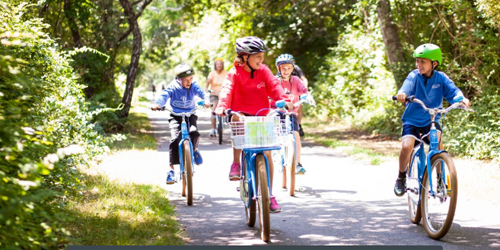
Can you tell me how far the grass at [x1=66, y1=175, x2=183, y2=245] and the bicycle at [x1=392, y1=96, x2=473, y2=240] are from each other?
260 cm

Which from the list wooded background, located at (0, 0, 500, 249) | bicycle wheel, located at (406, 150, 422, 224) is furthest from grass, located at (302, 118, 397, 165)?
bicycle wheel, located at (406, 150, 422, 224)

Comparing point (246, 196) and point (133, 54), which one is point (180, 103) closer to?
point (246, 196)

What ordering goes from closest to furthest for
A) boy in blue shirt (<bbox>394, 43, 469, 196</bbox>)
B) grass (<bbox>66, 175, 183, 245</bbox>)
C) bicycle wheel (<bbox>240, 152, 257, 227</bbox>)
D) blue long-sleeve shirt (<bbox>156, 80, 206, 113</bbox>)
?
grass (<bbox>66, 175, 183, 245</bbox>) < bicycle wheel (<bbox>240, 152, 257, 227</bbox>) < boy in blue shirt (<bbox>394, 43, 469, 196</bbox>) < blue long-sleeve shirt (<bbox>156, 80, 206, 113</bbox>)

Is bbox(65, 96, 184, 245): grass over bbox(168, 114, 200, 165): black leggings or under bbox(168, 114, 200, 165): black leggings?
under

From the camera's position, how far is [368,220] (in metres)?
7.18

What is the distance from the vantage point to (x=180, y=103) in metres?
9.12

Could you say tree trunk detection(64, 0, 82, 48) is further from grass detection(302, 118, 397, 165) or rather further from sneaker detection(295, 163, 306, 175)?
sneaker detection(295, 163, 306, 175)

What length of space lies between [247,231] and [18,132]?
347 cm

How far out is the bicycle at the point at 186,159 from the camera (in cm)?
830

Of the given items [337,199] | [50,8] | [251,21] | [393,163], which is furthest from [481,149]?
[251,21]

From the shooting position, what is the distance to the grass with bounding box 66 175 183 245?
595 cm

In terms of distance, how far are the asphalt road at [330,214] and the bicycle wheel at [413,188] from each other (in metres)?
0.12

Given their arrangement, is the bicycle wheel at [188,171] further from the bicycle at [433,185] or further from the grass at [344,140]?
the grass at [344,140]

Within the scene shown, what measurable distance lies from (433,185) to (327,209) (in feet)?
6.00
